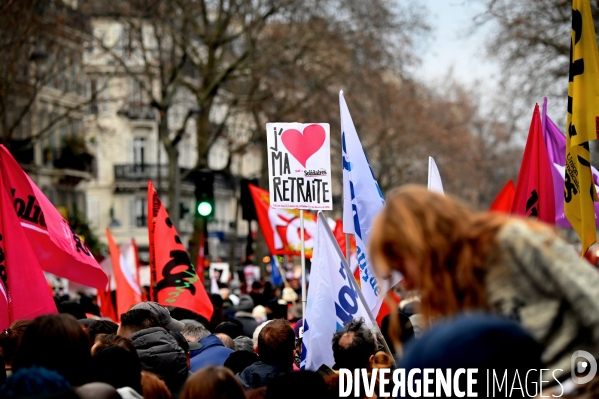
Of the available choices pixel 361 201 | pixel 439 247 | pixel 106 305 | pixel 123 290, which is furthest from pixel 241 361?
pixel 106 305

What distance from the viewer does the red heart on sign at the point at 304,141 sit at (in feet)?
31.8

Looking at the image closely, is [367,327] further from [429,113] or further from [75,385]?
[429,113]

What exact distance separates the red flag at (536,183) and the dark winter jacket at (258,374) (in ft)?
11.2

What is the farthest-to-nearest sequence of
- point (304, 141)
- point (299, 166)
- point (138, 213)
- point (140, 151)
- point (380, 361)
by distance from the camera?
1. point (138, 213)
2. point (140, 151)
3. point (304, 141)
4. point (299, 166)
5. point (380, 361)

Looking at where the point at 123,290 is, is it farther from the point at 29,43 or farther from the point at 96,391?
the point at 29,43

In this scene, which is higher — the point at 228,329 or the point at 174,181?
the point at 174,181

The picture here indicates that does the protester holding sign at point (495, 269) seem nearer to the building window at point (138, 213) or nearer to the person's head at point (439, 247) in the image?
the person's head at point (439, 247)

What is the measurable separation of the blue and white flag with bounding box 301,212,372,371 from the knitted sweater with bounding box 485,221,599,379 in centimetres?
345

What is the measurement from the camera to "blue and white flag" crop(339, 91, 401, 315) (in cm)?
A: 811

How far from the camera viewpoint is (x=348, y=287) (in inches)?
260

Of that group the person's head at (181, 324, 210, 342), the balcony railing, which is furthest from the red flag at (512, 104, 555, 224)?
the balcony railing

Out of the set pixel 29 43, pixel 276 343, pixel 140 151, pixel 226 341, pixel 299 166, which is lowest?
pixel 226 341

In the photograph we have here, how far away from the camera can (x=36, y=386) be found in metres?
3.44

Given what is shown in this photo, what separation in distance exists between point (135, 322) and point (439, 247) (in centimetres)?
409
